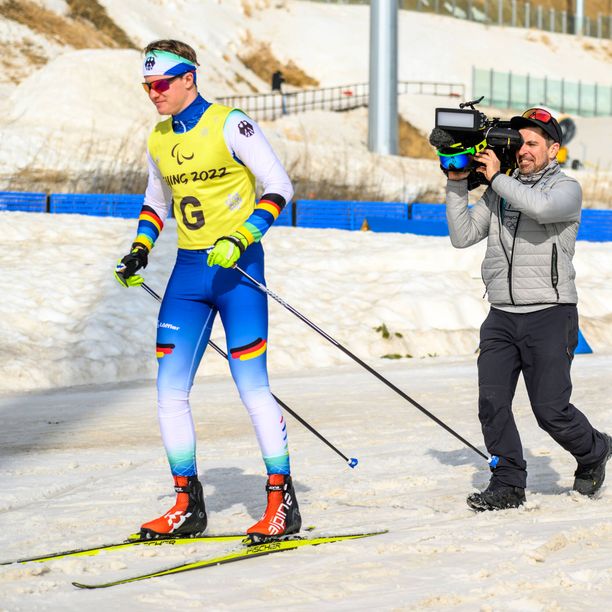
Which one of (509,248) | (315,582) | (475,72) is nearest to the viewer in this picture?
(315,582)

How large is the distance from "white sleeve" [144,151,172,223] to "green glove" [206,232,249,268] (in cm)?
74

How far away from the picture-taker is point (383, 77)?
129 ft

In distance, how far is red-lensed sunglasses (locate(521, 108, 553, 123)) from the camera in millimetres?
5652

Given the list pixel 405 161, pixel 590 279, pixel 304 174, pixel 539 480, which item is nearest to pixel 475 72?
pixel 405 161

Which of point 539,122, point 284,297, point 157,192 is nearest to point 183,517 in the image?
point 157,192

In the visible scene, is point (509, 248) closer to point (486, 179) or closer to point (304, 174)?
point (486, 179)

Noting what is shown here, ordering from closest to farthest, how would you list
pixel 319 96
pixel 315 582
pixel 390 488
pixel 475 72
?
pixel 315 582
pixel 390 488
pixel 319 96
pixel 475 72

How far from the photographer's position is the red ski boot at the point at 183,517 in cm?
504

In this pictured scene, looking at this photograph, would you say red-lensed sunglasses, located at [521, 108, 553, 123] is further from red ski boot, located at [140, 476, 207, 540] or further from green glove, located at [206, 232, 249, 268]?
red ski boot, located at [140, 476, 207, 540]

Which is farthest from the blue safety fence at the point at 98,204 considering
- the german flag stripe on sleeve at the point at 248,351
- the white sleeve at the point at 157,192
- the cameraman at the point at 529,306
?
the german flag stripe on sleeve at the point at 248,351

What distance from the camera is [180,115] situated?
17.3ft

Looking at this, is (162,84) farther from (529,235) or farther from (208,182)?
(529,235)

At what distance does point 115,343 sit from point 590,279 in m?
7.18

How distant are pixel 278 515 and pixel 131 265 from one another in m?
1.35
